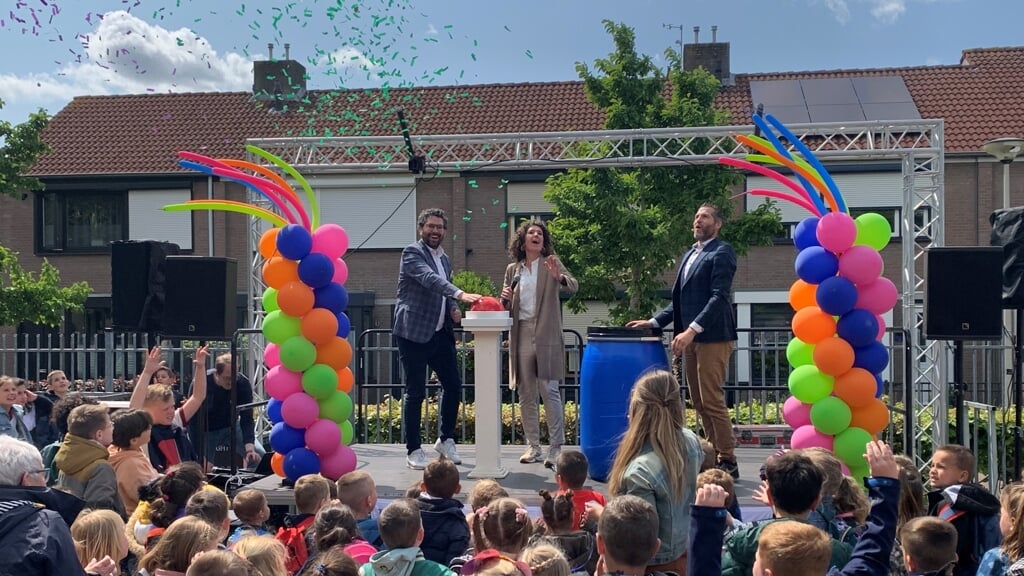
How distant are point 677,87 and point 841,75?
753 centimetres

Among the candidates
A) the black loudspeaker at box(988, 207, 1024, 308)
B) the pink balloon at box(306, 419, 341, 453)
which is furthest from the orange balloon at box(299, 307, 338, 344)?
the black loudspeaker at box(988, 207, 1024, 308)

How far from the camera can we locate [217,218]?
21.1 metres

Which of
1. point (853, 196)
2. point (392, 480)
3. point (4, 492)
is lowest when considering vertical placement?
point (392, 480)

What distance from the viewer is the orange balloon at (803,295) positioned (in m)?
6.43

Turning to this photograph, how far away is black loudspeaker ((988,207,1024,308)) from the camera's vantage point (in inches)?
257

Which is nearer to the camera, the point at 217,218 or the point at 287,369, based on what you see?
the point at 287,369

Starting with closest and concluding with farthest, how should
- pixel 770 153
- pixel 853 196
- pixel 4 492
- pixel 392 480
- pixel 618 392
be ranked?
1. pixel 4 492
2. pixel 618 392
3. pixel 392 480
4. pixel 770 153
5. pixel 853 196

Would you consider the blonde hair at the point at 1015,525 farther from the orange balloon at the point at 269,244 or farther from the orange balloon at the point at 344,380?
the orange balloon at the point at 269,244

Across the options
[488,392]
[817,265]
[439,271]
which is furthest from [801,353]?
[439,271]

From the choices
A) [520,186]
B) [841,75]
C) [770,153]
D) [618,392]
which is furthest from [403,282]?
[841,75]

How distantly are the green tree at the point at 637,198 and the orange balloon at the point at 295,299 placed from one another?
898 cm

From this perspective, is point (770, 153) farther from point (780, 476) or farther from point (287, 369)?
point (780, 476)

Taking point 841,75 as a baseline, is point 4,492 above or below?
below

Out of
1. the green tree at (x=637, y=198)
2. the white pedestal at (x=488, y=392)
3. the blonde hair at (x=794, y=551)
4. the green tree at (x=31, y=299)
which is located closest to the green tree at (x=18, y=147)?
the green tree at (x=31, y=299)
